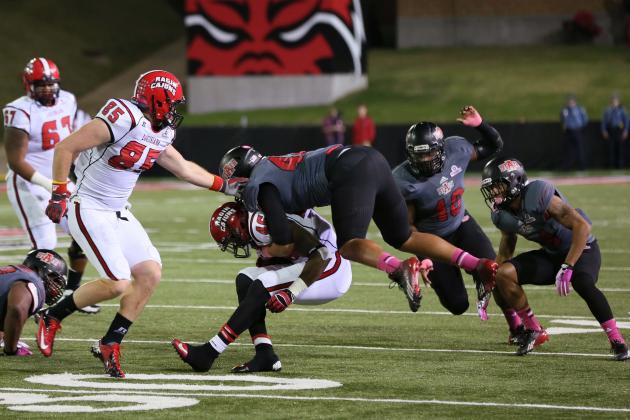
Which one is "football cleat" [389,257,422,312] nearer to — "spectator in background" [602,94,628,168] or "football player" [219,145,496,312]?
"football player" [219,145,496,312]

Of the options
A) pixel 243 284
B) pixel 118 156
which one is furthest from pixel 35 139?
pixel 243 284

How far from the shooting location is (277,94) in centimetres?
3656

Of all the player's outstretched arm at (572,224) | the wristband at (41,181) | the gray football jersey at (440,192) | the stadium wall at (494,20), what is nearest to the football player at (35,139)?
the wristband at (41,181)

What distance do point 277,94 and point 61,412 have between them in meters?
30.8

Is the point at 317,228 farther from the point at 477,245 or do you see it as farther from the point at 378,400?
the point at 477,245

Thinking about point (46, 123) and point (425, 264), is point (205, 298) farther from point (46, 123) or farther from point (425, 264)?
point (425, 264)

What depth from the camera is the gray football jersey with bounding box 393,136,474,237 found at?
27.8 ft

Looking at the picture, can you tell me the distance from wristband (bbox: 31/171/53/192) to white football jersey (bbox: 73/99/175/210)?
63.9 inches

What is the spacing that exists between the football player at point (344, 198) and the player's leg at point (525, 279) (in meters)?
0.65

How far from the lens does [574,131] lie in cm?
2809

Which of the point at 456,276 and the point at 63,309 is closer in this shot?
the point at 63,309

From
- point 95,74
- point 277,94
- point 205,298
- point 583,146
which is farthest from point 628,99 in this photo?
point 205,298

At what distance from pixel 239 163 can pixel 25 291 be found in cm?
147

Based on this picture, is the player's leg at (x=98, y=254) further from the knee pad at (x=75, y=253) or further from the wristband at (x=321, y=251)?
the knee pad at (x=75, y=253)
